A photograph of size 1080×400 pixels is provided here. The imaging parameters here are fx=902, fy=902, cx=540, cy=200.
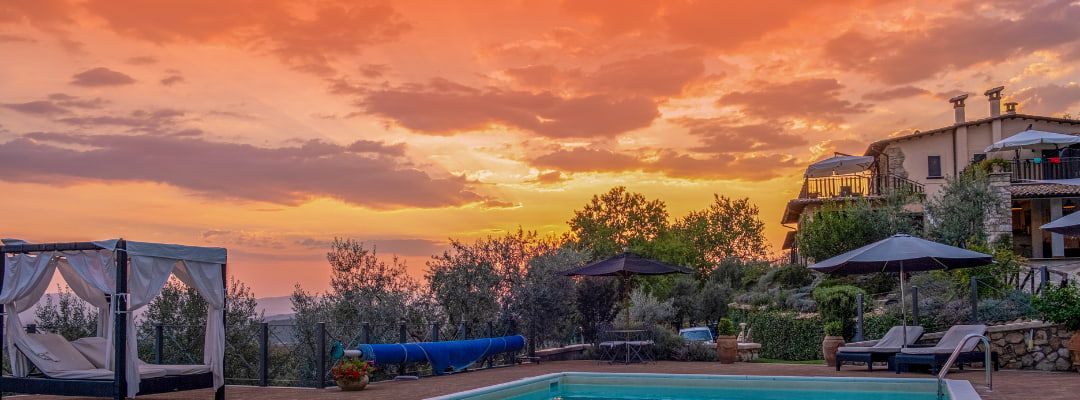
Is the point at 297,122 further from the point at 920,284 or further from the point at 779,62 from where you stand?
the point at 920,284

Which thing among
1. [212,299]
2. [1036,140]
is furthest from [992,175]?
[212,299]

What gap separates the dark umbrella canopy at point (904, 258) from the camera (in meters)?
13.9

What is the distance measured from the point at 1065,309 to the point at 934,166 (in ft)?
80.1

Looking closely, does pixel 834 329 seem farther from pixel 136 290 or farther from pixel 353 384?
pixel 136 290

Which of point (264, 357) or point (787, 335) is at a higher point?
point (264, 357)

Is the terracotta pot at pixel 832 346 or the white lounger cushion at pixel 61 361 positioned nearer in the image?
the white lounger cushion at pixel 61 361

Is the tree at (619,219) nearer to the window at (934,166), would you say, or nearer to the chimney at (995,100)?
the window at (934,166)

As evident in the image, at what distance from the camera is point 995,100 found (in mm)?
36375

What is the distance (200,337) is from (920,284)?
51.2 feet

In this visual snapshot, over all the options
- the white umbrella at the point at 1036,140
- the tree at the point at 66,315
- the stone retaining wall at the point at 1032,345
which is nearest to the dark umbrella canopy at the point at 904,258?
the stone retaining wall at the point at 1032,345

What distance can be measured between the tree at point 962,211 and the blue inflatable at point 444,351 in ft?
49.5

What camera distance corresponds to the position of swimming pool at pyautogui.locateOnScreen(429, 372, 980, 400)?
1201 centimetres

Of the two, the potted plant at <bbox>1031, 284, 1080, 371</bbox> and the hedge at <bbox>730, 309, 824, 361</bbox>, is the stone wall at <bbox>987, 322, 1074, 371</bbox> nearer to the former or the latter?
the potted plant at <bbox>1031, 284, 1080, 371</bbox>

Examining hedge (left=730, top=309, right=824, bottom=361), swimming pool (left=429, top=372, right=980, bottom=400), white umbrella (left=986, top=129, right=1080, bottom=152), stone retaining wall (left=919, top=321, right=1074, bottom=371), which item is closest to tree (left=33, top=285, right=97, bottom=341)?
swimming pool (left=429, top=372, right=980, bottom=400)
